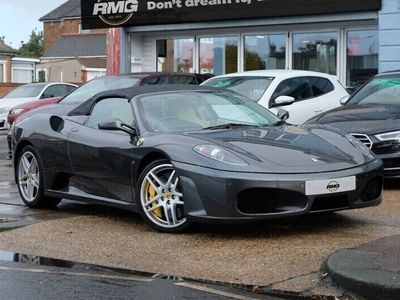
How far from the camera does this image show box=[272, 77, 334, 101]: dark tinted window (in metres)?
11.1

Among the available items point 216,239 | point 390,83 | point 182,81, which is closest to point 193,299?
point 216,239

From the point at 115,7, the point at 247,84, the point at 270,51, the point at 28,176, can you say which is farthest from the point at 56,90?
the point at 28,176

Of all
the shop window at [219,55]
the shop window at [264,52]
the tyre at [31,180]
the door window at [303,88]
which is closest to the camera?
the tyre at [31,180]

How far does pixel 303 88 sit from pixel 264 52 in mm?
5864

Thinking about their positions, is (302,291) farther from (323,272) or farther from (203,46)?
(203,46)

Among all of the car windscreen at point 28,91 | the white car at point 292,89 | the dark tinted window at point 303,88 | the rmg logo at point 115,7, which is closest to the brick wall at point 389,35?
the white car at point 292,89

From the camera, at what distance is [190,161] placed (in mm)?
6020

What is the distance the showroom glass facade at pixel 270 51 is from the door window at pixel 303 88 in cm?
416

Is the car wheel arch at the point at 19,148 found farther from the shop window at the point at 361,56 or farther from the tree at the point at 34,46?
the tree at the point at 34,46

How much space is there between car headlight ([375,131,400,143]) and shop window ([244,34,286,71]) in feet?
29.0

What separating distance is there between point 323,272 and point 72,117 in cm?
380

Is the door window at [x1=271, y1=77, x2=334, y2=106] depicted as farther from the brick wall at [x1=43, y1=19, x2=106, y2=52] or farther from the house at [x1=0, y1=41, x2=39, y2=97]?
the brick wall at [x1=43, y1=19, x2=106, y2=52]

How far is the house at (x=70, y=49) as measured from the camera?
57281 millimetres

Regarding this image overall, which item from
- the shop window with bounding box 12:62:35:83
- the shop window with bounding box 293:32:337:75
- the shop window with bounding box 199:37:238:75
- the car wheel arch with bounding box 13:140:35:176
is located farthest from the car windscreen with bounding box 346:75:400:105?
the shop window with bounding box 12:62:35:83
